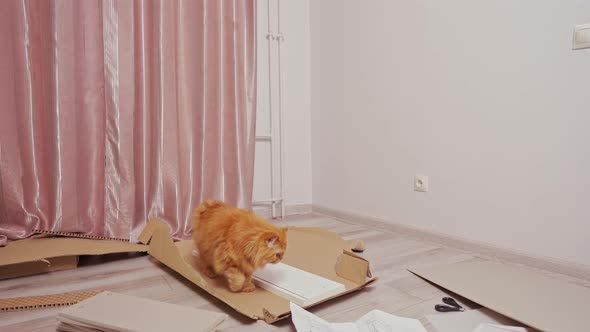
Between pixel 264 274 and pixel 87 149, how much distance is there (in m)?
1.08

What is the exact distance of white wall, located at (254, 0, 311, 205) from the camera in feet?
8.14

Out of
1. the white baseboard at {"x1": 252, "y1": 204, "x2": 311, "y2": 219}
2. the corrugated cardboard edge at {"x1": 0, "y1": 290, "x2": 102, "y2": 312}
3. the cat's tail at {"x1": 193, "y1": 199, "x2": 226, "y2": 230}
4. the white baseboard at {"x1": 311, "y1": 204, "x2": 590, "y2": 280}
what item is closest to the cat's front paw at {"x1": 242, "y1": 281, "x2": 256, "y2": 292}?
the cat's tail at {"x1": 193, "y1": 199, "x2": 226, "y2": 230}

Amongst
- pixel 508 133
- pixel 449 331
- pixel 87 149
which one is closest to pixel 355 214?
pixel 508 133

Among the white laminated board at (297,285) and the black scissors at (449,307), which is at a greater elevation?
the white laminated board at (297,285)

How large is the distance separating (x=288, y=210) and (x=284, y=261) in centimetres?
116

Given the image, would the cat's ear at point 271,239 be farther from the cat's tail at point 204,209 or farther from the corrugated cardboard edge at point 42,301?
the corrugated cardboard edge at point 42,301

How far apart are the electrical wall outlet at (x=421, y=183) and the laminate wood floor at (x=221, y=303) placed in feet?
0.91

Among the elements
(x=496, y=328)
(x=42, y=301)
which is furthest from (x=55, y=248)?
(x=496, y=328)

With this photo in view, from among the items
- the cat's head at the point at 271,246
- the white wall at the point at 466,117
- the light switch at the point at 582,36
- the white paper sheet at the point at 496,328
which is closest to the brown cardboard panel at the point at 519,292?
the white paper sheet at the point at 496,328

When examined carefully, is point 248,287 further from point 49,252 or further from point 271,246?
point 49,252

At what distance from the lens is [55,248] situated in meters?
1.50

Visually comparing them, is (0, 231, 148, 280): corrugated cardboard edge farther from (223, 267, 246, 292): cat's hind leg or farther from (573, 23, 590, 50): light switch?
(573, 23, 590, 50): light switch

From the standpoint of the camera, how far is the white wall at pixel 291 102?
8.14 ft

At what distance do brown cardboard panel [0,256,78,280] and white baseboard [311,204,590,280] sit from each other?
1.50 metres
